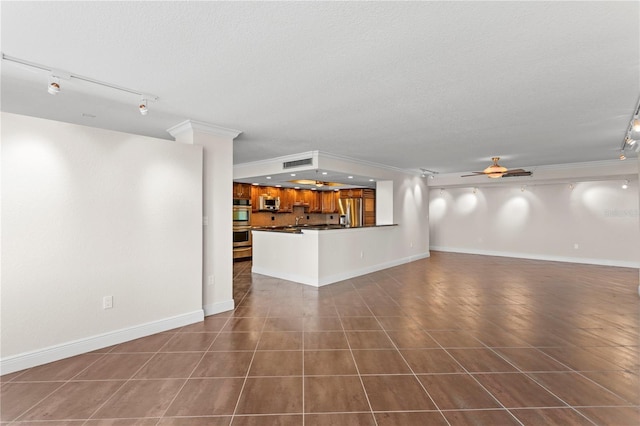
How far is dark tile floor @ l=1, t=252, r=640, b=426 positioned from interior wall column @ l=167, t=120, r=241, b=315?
37 centimetres

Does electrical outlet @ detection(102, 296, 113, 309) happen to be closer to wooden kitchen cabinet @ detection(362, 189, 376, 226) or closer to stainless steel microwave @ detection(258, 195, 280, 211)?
stainless steel microwave @ detection(258, 195, 280, 211)

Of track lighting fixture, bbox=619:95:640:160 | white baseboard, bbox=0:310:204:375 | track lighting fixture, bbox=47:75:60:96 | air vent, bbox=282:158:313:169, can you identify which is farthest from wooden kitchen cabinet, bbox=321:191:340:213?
track lighting fixture, bbox=47:75:60:96

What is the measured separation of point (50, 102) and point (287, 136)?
2.85 m

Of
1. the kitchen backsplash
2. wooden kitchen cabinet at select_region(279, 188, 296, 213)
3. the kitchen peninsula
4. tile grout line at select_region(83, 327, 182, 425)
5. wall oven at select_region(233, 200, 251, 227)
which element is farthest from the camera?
wooden kitchen cabinet at select_region(279, 188, 296, 213)

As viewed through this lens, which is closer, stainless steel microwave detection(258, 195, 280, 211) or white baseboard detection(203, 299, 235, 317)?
white baseboard detection(203, 299, 235, 317)

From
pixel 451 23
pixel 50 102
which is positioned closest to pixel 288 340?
pixel 451 23

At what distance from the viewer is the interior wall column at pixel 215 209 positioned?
393cm

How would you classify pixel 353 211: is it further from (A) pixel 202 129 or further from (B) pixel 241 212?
(A) pixel 202 129

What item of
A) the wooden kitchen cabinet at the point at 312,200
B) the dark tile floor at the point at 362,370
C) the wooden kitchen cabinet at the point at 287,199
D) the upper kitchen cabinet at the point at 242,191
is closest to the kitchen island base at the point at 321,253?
the dark tile floor at the point at 362,370

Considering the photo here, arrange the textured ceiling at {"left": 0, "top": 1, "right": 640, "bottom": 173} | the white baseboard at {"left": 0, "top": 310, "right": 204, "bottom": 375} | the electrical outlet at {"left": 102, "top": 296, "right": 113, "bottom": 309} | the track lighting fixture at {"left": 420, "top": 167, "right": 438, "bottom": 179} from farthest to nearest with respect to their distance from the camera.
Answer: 1. the track lighting fixture at {"left": 420, "top": 167, "right": 438, "bottom": 179}
2. the electrical outlet at {"left": 102, "top": 296, "right": 113, "bottom": 309}
3. the white baseboard at {"left": 0, "top": 310, "right": 204, "bottom": 375}
4. the textured ceiling at {"left": 0, "top": 1, "right": 640, "bottom": 173}

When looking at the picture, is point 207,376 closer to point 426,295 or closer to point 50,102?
point 50,102

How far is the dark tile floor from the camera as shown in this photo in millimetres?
1988

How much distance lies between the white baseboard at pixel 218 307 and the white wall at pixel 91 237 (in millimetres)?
183

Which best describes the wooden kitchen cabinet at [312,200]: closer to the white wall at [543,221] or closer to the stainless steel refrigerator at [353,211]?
the stainless steel refrigerator at [353,211]
